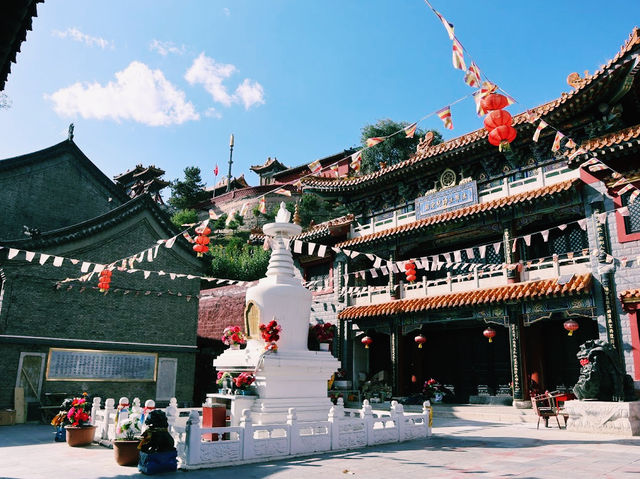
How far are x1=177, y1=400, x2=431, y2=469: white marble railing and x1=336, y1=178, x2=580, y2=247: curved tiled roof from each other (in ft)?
28.9

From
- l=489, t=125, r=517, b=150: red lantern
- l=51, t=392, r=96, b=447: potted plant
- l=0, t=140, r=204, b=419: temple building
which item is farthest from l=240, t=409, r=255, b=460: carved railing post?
l=0, t=140, r=204, b=419: temple building

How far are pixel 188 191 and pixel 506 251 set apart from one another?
41.9m

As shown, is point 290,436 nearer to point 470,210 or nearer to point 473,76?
point 473,76

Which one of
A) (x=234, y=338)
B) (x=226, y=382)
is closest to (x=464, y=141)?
(x=234, y=338)

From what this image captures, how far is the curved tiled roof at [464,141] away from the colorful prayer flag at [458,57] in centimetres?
737

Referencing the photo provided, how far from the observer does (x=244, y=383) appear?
900cm

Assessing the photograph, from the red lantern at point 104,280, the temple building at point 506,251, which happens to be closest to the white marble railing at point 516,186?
the temple building at point 506,251

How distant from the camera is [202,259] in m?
19.7

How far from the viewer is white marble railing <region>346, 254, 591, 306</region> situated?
15766 mm

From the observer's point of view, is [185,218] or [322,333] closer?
[322,333]

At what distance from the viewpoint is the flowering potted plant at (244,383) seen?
29.5 feet

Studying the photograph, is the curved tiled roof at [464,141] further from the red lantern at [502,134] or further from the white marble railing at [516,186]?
the red lantern at [502,134]

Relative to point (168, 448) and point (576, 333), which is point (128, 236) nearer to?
point (168, 448)

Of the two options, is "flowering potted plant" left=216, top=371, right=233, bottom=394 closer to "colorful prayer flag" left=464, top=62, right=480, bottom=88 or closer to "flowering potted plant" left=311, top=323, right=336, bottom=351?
"flowering potted plant" left=311, top=323, right=336, bottom=351
